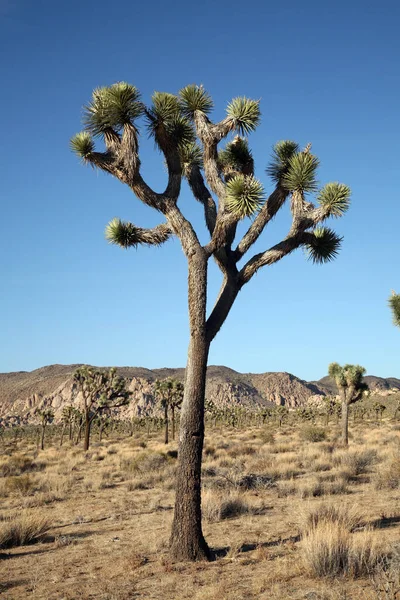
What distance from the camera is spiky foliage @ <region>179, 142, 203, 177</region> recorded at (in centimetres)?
999

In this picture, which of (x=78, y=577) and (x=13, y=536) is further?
(x=13, y=536)

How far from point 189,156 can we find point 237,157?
1.03m

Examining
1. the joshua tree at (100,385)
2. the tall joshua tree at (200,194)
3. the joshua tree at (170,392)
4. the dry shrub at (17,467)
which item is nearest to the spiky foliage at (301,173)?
the tall joshua tree at (200,194)

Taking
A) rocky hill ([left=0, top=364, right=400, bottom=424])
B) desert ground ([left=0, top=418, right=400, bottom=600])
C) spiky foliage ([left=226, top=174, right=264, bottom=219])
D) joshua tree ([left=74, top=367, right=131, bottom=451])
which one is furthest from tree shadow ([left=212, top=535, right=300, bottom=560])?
rocky hill ([left=0, top=364, right=400, bottom=424])

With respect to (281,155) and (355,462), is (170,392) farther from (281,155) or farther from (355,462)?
(281,155)

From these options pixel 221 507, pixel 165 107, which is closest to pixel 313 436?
pixel 221 507

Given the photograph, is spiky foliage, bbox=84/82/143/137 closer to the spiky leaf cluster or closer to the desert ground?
the spiky leaf cluster

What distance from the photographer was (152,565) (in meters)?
7.19

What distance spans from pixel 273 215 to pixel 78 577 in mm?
6838

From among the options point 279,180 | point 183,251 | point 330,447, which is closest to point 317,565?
point 183,251

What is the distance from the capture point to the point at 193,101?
→ 966 centimetres

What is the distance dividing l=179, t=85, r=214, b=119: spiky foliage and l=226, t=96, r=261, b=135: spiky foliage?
1.48ft

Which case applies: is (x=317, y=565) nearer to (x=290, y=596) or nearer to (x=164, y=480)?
(x=290, y=596)

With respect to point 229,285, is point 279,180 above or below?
above
